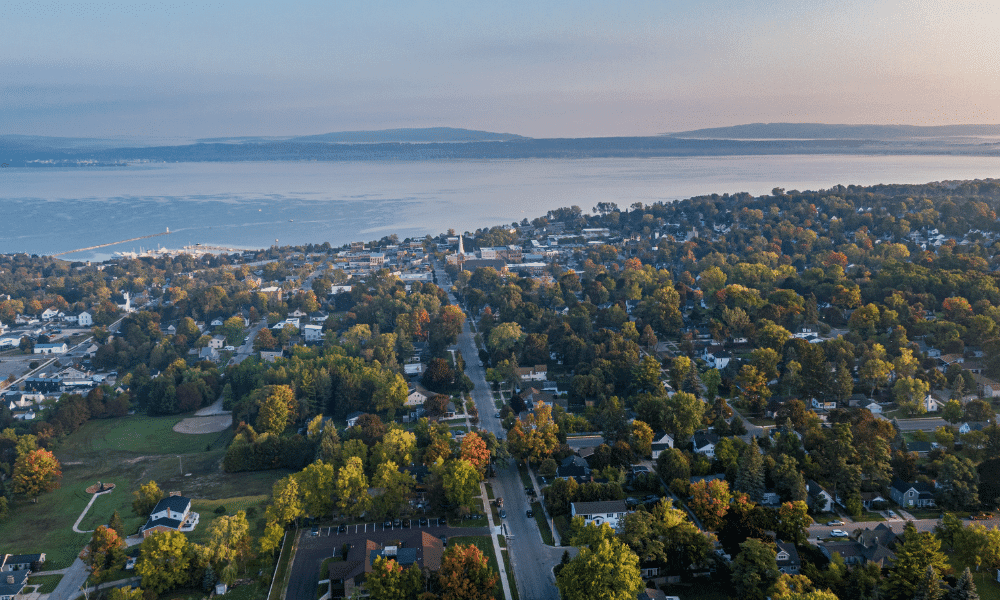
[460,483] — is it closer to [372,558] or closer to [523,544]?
[523,544]

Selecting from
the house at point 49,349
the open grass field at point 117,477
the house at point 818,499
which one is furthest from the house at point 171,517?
the house at point 49,349

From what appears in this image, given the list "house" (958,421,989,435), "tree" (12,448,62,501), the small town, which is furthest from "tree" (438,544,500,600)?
"house" (958,421,989,435)

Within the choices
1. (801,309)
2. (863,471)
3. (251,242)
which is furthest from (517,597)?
(251,242)

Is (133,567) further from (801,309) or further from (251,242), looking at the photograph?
(251,242)

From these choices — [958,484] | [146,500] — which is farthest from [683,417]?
[146,500]

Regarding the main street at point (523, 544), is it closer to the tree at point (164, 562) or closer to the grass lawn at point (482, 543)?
the grass lawn at point (482, 543)
